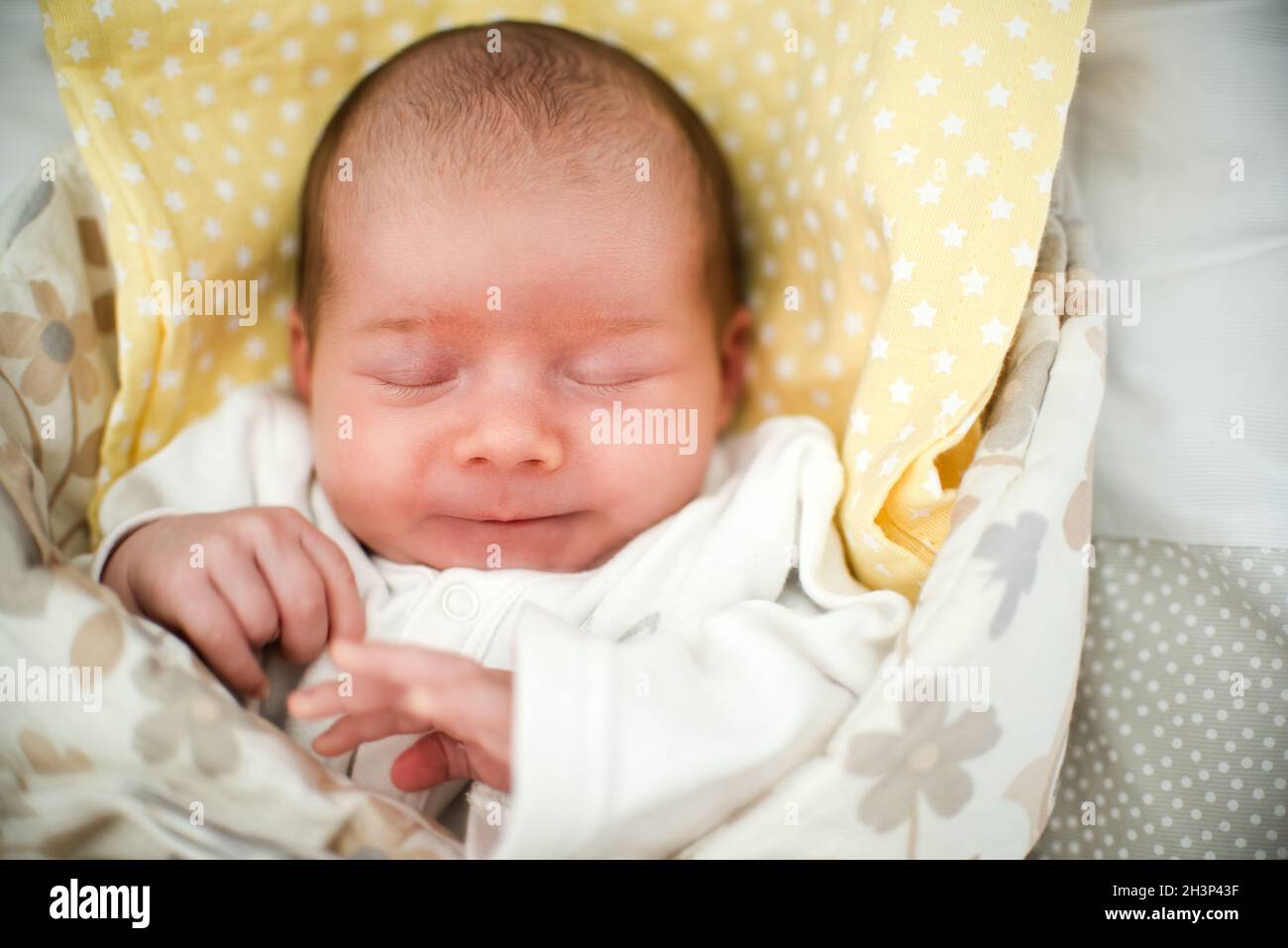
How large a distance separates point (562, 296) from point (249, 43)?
25.6 inches

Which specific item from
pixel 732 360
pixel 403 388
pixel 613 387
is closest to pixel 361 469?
pixel 403 388

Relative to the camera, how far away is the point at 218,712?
108 centimetres

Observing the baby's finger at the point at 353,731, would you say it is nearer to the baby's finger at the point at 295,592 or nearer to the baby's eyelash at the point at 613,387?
the baby's finger at the point at 295,592

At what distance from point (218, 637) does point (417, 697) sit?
33 centimetres

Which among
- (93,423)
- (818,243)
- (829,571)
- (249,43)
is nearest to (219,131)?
(249,43)

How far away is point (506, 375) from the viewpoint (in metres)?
1.31

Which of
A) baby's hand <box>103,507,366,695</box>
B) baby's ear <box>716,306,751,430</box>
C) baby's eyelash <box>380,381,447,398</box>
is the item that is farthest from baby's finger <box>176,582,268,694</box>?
baby's ear <box>716,306,751,430</box>

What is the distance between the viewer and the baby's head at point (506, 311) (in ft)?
4.31

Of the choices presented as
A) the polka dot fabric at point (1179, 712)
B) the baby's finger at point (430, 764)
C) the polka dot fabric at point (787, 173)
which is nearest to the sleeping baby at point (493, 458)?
the baby's finger at point (430, 764)

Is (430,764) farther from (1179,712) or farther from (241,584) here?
(1179,712)

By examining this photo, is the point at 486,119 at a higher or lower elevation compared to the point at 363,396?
higher

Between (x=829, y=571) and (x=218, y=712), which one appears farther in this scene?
(x=829, y=571)
